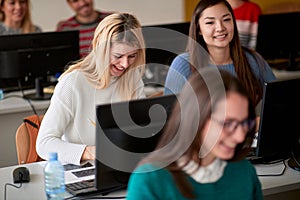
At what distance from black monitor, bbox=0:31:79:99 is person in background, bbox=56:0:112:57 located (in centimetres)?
99

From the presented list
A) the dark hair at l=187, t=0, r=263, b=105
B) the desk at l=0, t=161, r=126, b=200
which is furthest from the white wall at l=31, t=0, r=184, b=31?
the desk at l=0, t=161, r=126, b=200

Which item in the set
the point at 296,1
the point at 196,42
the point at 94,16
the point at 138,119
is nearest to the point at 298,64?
the point at 296,1

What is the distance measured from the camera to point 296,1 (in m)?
5.63

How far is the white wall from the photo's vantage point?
5.72 meters

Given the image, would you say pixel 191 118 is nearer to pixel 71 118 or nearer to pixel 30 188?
Result: pixel 30 188

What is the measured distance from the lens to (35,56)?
4.00 m

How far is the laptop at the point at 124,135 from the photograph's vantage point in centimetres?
221

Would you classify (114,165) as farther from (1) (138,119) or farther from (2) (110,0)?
(2) (110,0)

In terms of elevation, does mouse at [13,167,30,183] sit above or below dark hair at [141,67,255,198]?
below

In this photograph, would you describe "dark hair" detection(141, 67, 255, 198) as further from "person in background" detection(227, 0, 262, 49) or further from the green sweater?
"person in background" detection(227, 0, 262, 49)

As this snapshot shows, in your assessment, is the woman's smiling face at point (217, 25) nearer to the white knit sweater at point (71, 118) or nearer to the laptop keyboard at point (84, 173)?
the white knit sweater at point (71, 118)

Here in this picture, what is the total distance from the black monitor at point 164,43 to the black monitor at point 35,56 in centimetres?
47

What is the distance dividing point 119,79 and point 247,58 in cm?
80

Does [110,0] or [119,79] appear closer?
[119,79]
